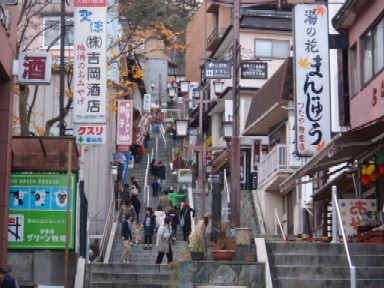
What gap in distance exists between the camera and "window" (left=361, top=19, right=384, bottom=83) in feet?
81.1

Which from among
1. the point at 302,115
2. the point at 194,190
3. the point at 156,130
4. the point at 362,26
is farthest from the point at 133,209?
the point at 156,130

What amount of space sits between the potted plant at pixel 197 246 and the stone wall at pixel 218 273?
16.5 inches

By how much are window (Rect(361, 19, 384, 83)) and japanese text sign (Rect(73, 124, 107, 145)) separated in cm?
738

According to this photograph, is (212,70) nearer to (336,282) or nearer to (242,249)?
(242,249)

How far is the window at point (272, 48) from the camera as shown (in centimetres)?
5359

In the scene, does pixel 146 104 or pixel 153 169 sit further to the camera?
pixel 146 104

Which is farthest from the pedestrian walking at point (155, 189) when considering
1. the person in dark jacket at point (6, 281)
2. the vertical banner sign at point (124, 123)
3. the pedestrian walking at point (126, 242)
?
the person in dark jacket at point (6, 281)

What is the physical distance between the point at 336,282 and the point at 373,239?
13.2 feet

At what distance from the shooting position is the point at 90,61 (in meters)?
27.0

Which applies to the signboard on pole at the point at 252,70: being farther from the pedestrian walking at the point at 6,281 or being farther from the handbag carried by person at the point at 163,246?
the pedestrian walking at the point at 6,281

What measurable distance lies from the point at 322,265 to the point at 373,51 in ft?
26.2

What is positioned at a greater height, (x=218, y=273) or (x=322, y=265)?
(x=322, y=265)

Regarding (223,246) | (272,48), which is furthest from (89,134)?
(272,48)

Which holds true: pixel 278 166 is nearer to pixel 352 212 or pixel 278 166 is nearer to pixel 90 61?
pixel 352 212
